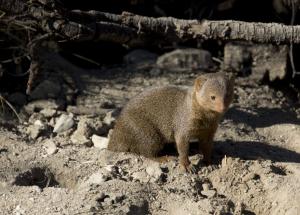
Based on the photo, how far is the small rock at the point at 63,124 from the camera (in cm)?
514

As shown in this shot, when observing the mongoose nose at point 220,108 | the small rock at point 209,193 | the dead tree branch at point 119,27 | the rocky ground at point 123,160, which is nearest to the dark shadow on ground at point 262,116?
the rocky ground at point 123,160

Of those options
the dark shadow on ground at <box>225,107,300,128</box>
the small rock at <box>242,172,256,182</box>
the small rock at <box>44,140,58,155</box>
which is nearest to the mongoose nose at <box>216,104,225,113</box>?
the small rock at <box>242,172,256,182</box>

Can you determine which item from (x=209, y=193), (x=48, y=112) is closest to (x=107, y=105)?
(x=48, y=112)

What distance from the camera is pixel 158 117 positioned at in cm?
479

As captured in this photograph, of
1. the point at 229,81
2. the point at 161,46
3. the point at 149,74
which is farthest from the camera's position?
the point at 161,46

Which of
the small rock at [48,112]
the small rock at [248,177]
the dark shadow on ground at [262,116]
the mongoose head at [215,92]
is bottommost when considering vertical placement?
the small rock at [248,177]

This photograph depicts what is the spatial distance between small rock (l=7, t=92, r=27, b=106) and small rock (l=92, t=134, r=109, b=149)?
38.7 inches

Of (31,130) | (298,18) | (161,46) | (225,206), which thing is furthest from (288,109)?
(31,130)

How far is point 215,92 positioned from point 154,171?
0.72m

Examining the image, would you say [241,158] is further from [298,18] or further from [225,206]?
[298,18]

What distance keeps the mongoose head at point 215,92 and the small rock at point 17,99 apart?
72.2 inches

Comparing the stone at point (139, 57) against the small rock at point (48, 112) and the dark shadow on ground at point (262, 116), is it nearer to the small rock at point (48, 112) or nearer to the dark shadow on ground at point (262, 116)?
the dark shadow on ground at point (262, 116)

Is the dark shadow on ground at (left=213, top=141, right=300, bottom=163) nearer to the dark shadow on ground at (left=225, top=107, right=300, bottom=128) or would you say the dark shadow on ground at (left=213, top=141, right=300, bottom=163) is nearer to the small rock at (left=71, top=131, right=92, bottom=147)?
the dark shadow on ground at (left=225, top=107, right=300, bottom=128)

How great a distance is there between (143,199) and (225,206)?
1.78 ft
